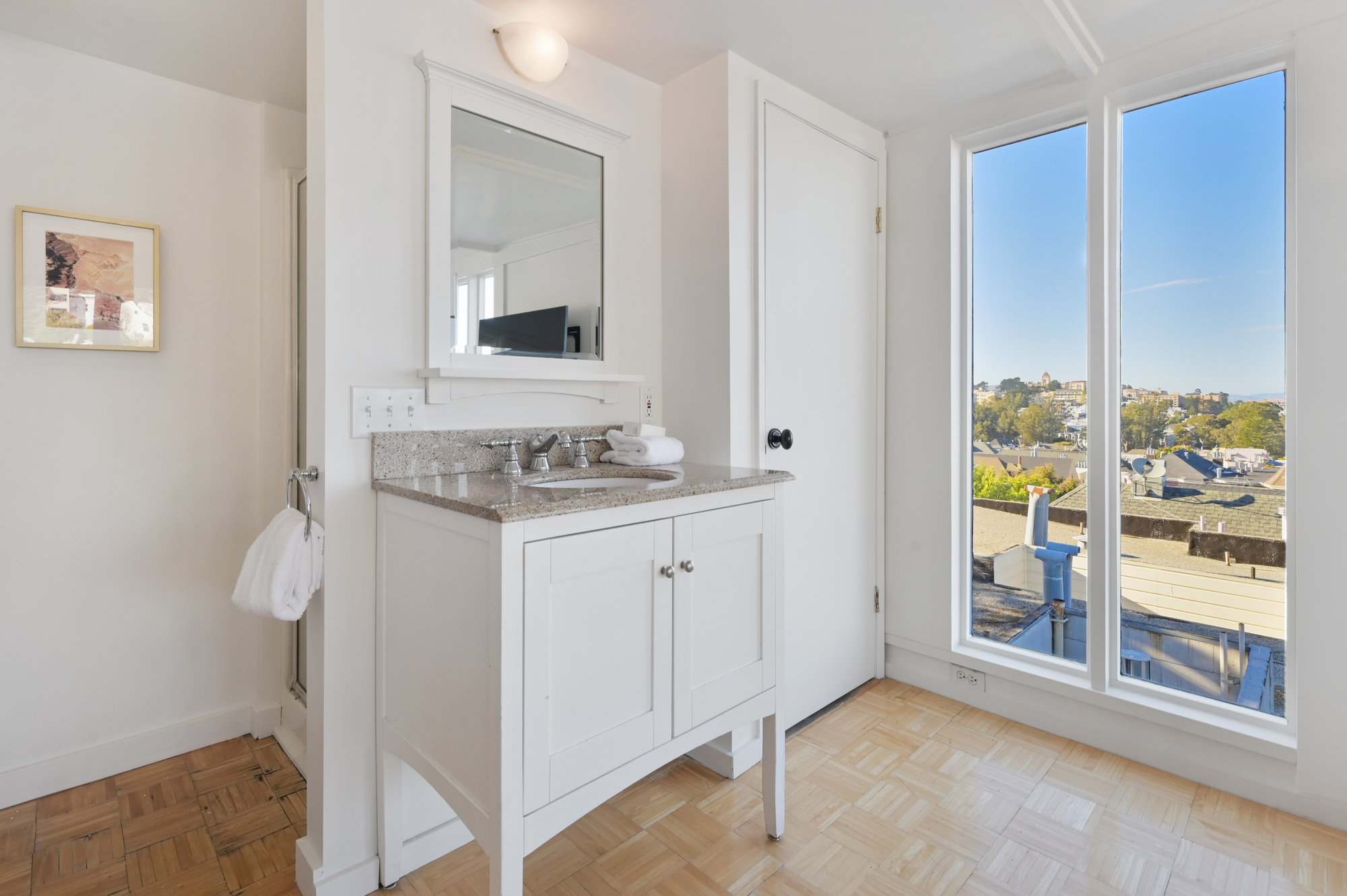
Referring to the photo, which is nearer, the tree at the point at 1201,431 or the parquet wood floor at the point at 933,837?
the parquet wood floor at the point at 933,837

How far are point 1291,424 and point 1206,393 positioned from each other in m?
0.22

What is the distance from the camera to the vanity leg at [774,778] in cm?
170

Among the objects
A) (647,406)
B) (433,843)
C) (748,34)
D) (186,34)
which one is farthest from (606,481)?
(186,34)

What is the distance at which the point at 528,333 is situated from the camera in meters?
1.90

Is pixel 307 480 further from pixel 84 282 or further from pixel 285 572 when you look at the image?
pixel 84 282

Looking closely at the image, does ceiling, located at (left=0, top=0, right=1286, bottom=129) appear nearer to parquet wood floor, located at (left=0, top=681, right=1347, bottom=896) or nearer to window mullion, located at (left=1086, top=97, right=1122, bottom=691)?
window mullion, located at (left=1086, top=97, right=1122, bottom=691)

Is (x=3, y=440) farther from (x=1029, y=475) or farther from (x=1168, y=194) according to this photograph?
(x=1168, y=194)

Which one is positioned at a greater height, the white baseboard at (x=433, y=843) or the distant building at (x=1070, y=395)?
the distant building at (x=1070, y=395)

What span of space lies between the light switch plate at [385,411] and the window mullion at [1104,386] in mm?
2083

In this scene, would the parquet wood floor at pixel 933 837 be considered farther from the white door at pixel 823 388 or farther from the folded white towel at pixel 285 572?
the folded white towel at pixel 285 572

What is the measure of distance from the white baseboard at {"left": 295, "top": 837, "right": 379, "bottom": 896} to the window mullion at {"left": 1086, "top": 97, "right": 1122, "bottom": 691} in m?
2.20

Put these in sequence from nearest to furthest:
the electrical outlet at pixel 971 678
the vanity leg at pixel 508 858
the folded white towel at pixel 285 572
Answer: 1. the vanity leg at pixel 508 858
2. the folded white towel at pixel 285 572
3. the electrical outlet at pixel 971 678

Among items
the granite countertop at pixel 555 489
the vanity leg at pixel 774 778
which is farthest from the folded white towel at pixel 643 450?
the vanity leg at pixel 774 778

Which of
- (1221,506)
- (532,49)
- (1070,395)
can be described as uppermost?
(532,49)
